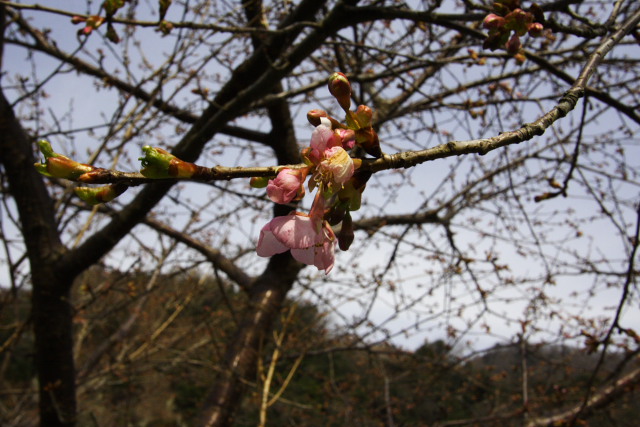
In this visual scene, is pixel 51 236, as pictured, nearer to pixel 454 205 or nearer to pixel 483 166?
pixel 454 205

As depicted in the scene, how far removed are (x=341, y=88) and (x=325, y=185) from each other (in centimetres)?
21

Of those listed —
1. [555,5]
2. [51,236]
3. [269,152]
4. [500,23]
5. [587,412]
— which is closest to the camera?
[500,23]

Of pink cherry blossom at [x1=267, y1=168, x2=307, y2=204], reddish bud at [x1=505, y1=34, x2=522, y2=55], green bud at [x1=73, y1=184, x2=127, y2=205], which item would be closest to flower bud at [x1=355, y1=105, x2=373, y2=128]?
pink cherry blossom at [x1=267, y1=168, x2=307, y2=204]

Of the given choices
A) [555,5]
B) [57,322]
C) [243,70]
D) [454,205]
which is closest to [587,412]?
[454,205]

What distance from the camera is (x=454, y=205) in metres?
4.57

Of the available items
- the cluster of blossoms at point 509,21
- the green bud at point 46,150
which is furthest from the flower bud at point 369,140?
the cluster of blossoms at point 509,21

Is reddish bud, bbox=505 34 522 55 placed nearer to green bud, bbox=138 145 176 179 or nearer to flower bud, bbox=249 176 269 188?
flower bud, bbox=249 176 269 188

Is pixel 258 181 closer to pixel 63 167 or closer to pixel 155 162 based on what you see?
pixel 155 162

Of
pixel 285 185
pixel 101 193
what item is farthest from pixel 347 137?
pixel 101 193

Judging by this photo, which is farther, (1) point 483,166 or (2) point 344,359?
(2) point 344,359

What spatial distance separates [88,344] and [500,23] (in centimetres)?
1058

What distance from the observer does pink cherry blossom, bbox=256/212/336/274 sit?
0.76 metres

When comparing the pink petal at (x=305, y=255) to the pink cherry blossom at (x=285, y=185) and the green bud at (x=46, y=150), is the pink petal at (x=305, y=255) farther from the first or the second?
the green bud at (x=46, y=150)

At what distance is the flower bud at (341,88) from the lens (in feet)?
2.58
